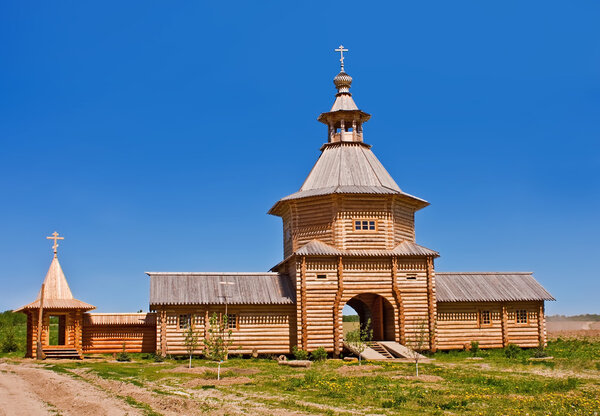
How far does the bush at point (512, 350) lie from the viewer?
35328 millimetres

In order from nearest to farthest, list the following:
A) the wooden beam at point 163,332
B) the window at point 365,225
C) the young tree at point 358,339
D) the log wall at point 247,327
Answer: the young tree at point 358,339, the wooden beam at point 163,332, the log wall at point 247,327, the window at point 365,225

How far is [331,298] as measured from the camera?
35.5m

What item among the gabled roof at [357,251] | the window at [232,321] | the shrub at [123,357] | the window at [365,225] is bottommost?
the shrub at [123,357]

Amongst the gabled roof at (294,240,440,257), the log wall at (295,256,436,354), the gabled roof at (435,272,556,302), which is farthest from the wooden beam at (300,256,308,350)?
the gabled roof at (435,272,556,302)

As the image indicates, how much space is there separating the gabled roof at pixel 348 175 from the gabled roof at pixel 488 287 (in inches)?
197

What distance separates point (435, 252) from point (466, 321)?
4.90m

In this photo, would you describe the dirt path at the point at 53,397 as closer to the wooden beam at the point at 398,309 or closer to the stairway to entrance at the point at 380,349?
the stairway to entrance at the point at 380,349

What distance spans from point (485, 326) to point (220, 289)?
1552cm

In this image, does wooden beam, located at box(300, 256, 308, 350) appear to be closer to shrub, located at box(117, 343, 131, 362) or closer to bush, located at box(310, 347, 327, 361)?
bush, located at box(310, 347, 327, 361)

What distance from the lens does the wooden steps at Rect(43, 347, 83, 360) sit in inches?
1340

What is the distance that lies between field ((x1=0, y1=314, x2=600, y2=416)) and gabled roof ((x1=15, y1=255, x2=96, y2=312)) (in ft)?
10.7

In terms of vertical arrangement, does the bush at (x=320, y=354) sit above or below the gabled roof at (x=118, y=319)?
below

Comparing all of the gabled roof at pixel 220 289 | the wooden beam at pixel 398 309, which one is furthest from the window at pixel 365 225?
the gabled roof at pixel 220 289

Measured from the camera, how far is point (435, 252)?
36.5 metres
